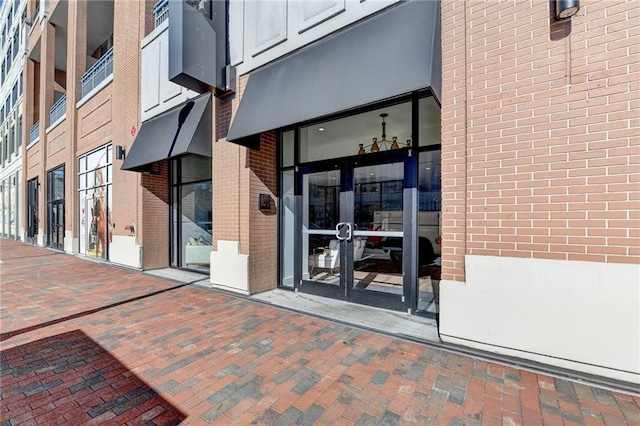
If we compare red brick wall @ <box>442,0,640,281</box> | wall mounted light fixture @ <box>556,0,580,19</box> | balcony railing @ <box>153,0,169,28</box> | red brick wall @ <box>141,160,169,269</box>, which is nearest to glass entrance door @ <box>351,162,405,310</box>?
red brick wall @ <box>442,0,640,281</box>

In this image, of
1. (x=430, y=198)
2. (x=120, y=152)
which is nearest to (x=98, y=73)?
(x=120, y=152)

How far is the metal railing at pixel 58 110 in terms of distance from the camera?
13875mm

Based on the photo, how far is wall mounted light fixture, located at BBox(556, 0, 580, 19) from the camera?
8.79 ft

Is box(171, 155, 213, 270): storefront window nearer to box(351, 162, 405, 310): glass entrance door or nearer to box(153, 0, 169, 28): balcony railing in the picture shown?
box(153, 0, 169, 28): balcony railing

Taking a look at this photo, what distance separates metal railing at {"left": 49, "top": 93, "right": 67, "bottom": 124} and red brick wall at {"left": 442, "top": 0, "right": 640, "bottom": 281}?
1714 cm

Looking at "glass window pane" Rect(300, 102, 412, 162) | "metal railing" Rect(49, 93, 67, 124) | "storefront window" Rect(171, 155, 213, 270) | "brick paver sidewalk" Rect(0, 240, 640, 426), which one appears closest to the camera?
"brick paver sidewalk" Rect(0, 240, 640, 426)

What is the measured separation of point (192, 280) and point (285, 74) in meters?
5.10

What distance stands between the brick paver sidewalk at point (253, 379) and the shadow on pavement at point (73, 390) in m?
0.01

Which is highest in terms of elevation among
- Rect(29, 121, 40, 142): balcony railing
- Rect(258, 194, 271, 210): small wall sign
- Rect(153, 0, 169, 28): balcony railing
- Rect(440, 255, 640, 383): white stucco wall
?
Rect(153, 0, 169, 28): balcony railing

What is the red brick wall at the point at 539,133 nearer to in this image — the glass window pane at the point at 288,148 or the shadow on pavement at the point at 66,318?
the glass window pane at the point at 288,148

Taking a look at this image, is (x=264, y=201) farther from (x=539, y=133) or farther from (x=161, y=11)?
(x=161, y=11)

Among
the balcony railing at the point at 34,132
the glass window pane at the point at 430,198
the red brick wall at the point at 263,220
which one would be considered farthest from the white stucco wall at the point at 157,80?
the balcony railing at the point at 34,132

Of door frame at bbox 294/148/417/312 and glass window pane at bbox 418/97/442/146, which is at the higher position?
glass window pane at bbox 418/97/442/146

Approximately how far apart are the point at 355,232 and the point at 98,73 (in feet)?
39.9
